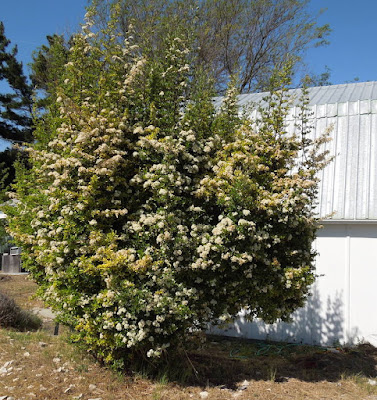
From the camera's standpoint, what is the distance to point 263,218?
14.9 feet

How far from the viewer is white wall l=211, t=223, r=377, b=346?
23.3 feet

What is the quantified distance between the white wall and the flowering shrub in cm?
254

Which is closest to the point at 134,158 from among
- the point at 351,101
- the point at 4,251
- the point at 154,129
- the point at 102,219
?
the point at 154,129

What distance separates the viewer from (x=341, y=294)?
7.28 m

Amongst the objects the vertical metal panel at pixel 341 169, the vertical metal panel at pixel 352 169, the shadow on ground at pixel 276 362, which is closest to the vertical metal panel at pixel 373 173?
the vertical metal panel at pixel 352 169

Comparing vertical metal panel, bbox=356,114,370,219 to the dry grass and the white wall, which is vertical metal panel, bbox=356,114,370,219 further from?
the dry grass

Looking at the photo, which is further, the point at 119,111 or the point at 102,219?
the point at 119,111

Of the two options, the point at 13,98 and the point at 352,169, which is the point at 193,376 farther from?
the point at 13,98

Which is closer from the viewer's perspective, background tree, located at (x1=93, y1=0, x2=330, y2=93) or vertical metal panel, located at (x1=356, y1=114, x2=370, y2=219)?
vertical metal panel, located at (x1=356, y1=114, x2=370, y2=219)

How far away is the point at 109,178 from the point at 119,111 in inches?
35.1

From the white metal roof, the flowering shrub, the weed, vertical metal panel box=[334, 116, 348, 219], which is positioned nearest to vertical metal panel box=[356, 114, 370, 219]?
the white metal roof

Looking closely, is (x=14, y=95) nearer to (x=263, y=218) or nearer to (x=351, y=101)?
(x=351, y=101)

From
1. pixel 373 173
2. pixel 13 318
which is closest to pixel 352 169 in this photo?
pixel 373 173

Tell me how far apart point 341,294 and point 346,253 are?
723 millimetres
